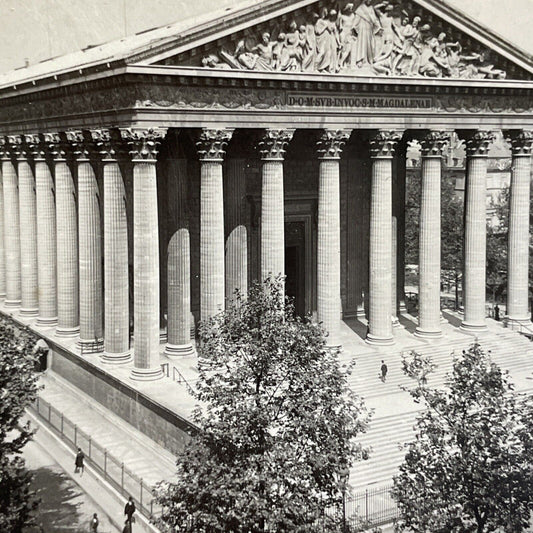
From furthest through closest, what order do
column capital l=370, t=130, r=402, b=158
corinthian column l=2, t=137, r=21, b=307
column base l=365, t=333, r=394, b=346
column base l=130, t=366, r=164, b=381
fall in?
1. corinthian column l=2, t=137, r=21, b=307
2. column base l=365, t=333, r=394, b=346
3. column capital l=370, t=130, r=402, b=158
4. column base l=130, t=366, r=164, b=381

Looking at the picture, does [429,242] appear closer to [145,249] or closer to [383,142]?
[383,142]

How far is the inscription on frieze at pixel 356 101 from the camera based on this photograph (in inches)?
1379

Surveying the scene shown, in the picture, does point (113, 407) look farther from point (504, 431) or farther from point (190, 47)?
point (504, 431)

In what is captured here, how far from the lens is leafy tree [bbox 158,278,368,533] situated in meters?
18.8

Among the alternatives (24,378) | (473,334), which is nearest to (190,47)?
(24,378)

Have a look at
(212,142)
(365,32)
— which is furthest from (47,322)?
(365,32)

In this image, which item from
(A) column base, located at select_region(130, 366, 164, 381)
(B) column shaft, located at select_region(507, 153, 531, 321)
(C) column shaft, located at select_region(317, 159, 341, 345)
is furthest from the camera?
(B) column shaft, located at select_region(507, 153, 531, 321)

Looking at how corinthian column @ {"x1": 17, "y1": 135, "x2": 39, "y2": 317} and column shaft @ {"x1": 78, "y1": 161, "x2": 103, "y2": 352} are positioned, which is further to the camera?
corinthian column @ {"x1": 17, "y1": 135, "x2": 39, "y2": 317}

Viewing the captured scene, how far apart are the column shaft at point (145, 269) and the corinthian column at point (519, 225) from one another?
20315mm

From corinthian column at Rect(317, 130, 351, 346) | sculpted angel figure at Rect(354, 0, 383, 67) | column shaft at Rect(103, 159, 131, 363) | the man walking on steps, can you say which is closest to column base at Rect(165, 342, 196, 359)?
column shaft at Rect(103, 159, 131, 363)

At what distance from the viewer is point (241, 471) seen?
19.1 m

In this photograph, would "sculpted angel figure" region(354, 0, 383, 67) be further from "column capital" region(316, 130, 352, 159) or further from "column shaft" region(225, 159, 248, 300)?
"column shaft" region(225, 159, 248, 300)

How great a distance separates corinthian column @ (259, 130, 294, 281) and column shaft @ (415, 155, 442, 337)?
27.4 feet

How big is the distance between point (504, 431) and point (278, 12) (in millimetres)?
20899
